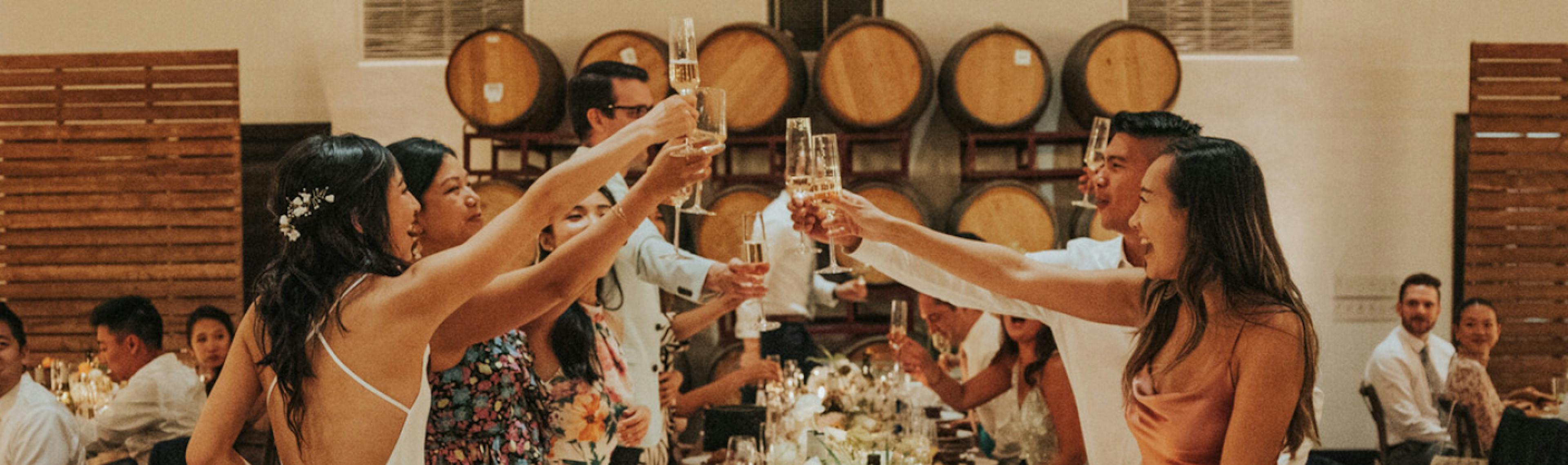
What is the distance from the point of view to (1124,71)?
568 centimetres

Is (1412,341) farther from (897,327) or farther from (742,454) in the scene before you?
(742,454)

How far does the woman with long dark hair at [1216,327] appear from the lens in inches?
64.6

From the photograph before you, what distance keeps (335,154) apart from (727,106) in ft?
13.1

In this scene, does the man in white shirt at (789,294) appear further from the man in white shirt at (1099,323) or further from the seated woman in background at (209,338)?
the man in white shirt at (1099,323)

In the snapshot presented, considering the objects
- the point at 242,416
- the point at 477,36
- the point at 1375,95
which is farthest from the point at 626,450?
the point at 1375,95

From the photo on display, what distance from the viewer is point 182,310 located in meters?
6.34

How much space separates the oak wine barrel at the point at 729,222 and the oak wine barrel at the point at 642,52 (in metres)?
0.65

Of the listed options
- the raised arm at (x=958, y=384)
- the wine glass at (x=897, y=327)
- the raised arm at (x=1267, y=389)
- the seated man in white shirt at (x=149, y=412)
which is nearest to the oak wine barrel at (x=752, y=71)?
the wine glass at (x=897, y=327)

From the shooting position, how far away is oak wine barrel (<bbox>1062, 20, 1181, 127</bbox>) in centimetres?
562

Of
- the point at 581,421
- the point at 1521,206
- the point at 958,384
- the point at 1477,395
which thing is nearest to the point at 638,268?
the point at 581,421

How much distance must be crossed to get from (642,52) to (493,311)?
3.79m

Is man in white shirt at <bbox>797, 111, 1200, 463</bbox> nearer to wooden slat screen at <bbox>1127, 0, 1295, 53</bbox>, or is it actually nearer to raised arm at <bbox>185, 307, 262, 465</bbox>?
raised arm at <bbox>185, 307, 262, 465</bbox>

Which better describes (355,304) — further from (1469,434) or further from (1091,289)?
(1469,434)

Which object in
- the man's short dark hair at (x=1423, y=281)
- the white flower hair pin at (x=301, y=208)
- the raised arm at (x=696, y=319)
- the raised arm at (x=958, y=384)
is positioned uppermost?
the white flower hair pin at (x=301, y=208)
